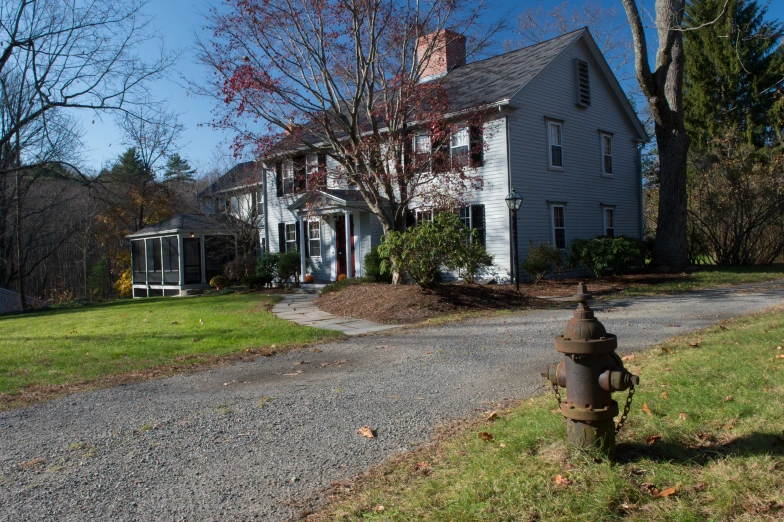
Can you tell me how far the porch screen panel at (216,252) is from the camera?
1044 inches

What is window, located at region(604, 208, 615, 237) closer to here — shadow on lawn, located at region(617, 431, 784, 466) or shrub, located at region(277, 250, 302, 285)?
shrub, located at region(277, 250, 302, 285)

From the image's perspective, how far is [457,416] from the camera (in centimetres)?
479

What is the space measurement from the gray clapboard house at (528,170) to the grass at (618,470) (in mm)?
12825

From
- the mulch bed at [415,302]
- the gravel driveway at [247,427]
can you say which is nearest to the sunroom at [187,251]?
the mulch bed at [415,302]

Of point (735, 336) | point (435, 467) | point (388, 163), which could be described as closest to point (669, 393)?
point (435, 467)

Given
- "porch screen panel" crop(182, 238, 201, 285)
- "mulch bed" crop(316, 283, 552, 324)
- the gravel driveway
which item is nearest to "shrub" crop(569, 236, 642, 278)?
"mulch bed" crop(316, 283, 552, 324)

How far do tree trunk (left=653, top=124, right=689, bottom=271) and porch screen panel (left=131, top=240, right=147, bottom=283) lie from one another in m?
23.0

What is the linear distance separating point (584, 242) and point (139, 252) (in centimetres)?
2189

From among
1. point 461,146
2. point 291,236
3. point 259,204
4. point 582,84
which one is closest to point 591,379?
point 461,146

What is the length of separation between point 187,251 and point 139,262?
5.20m

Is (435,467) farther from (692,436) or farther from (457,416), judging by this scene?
(692,436)

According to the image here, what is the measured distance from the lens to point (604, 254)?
17.6m

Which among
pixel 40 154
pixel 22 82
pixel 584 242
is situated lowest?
pixel 584 242

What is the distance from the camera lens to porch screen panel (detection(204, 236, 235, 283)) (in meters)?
26.5
